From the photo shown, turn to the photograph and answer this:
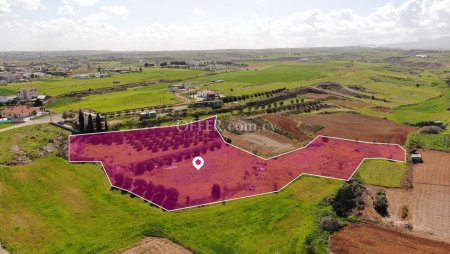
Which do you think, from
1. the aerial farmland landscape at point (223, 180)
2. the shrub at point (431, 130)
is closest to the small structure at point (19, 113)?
the aerial farmland landscape at point (223, 180)

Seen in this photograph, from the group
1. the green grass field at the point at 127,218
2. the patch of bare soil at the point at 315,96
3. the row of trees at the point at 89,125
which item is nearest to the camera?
the green grass field at the point at 127,218

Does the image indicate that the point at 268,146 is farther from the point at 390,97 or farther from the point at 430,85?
the point at 430,85

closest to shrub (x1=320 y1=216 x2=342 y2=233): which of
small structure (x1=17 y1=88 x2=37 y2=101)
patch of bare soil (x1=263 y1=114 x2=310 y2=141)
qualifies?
patch of bare soil (x1=263 y1=114 x2=310 y2=141)

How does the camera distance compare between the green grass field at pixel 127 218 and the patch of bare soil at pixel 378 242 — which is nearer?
the patch of bare soil at pixel 378 242

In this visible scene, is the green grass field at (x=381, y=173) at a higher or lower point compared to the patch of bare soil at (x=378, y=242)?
higher

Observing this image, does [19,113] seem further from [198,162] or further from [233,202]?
[233,202]

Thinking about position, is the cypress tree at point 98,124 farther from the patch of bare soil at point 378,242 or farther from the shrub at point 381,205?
the shrub at point 381,205

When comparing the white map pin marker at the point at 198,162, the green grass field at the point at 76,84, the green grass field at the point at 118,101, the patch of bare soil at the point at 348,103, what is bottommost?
the white map pin marker at the point at 198,162
